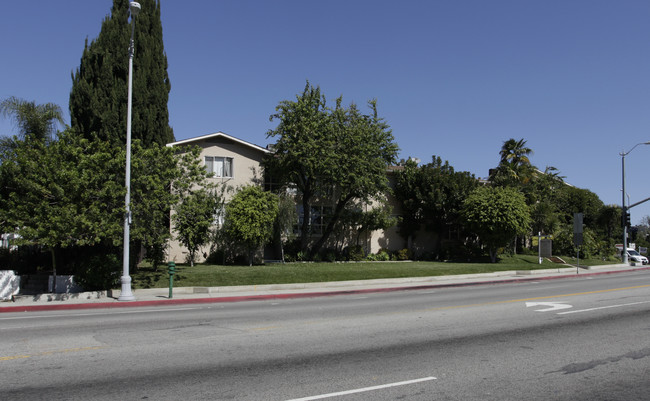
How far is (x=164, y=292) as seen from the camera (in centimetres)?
1880

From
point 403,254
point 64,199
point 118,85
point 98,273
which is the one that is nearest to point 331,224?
point 403,254

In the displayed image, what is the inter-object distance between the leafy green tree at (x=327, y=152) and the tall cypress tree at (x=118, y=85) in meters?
7.48

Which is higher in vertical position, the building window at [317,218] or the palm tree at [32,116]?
the palm tree at [32,116]

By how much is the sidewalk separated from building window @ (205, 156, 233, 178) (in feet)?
42.1

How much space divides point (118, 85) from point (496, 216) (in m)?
25.2

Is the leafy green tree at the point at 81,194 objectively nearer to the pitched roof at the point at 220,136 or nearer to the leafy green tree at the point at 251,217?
the leafy green tree at the point at 251,217

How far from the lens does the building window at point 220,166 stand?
31453 millimetres

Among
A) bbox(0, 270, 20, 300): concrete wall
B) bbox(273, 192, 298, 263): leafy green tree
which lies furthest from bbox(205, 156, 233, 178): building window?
bbox(0, 270, 20, 300): concrete wall

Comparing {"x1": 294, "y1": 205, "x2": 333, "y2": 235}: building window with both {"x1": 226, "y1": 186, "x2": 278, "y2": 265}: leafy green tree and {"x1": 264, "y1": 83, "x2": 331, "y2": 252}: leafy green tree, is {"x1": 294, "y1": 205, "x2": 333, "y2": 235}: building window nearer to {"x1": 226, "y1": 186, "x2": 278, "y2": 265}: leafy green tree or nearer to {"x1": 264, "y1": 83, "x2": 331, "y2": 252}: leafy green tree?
{"x1": 264, "y1": 83, "x2": 331, "y2": 252}: leafy green tree

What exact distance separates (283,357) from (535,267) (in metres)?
28.7

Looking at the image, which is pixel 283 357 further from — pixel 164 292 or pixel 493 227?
pixel 493 227

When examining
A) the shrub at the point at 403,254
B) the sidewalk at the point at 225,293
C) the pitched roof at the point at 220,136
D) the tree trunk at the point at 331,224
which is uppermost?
the pitched roof at the point at 220,136

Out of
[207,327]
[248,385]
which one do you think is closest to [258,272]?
[207,327]

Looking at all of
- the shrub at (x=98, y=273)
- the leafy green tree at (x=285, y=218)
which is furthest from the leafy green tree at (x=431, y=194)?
the shrub at (x=98, y=273)
